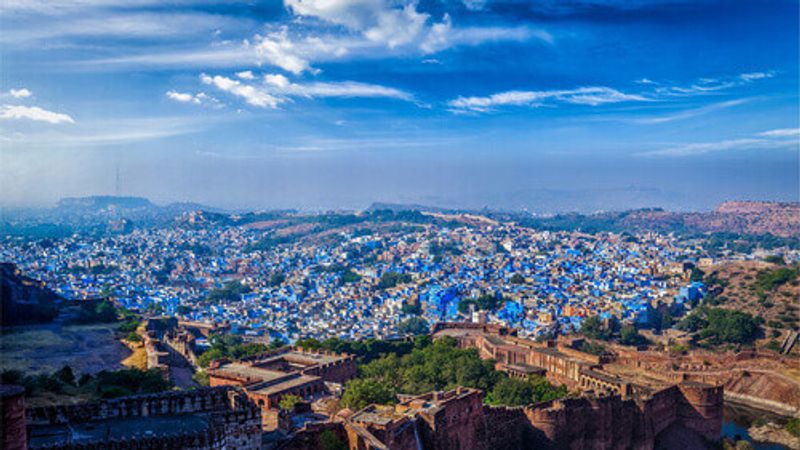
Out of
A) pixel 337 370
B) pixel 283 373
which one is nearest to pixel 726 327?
pixel 337 370

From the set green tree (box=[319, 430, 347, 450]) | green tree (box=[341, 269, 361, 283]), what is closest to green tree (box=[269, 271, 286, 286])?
green tree (box=[341, 269, 361, 283])

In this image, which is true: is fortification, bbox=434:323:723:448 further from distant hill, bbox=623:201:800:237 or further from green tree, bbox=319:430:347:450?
distant hill, bbox=623:201:800:237

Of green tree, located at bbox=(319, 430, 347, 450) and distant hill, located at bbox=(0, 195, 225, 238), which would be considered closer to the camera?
green tree, located at bbox=(319, 430, 347, 450)

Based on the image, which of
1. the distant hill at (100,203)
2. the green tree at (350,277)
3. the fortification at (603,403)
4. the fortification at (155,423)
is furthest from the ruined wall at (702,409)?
the distant hill at (100,203)

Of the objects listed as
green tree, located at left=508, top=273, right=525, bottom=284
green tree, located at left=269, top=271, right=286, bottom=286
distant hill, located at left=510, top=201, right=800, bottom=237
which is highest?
distant hill, located at left=510, top=201, right=800, bottom=237

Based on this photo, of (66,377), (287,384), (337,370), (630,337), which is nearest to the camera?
(66,377)

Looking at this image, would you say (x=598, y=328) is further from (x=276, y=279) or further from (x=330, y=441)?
(x=330, y=441)
